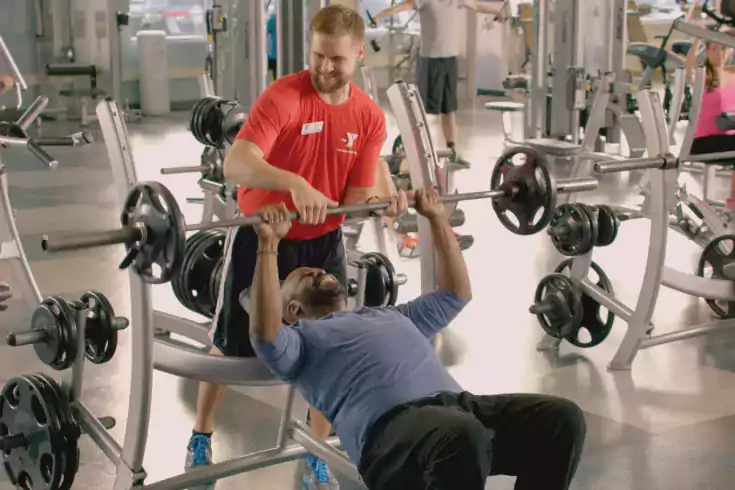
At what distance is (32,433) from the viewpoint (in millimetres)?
2186

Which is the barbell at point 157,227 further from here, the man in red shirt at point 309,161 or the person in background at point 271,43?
the person in background at point 271,43

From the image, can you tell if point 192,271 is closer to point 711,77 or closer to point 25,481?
point 25,481

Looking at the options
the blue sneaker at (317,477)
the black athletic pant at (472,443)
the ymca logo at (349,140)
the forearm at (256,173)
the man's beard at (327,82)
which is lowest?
the blue sneaker at (317,477)

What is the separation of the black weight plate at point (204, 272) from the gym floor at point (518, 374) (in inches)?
13.3

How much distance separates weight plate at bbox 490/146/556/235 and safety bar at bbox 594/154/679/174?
24 cm

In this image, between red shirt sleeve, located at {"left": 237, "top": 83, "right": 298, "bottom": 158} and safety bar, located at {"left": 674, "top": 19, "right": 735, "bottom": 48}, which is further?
safety bar, located at {"left": 674, "top": 19, "right": 735, "bottom": 48}

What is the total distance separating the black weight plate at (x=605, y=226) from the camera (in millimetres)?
3244

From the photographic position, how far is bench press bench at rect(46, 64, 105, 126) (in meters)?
8.95

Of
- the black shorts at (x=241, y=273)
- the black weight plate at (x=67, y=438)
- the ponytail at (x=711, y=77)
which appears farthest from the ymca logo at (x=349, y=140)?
the ponytail at (x=711, y=77)

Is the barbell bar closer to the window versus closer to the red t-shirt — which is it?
the red t-shirt

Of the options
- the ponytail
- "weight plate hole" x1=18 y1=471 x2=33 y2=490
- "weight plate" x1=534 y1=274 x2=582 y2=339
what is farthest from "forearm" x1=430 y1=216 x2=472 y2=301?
the ponytail

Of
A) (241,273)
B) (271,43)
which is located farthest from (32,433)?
(271,43)

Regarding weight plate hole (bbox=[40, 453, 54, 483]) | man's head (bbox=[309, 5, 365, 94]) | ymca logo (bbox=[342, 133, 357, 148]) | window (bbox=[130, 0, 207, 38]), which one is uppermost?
window (bbox=[130, 0, 207, 38])

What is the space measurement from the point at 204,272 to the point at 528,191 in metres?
0.95
